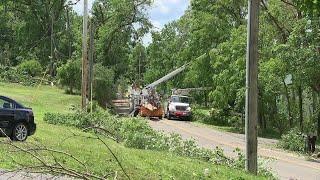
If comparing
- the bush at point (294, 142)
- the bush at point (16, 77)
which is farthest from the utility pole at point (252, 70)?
the bush at point (16, 77)

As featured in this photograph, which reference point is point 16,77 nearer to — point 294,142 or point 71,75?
point 71,75

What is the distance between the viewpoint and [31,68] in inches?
2889

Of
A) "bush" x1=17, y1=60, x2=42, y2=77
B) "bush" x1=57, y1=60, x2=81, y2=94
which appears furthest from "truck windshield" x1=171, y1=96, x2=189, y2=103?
"bush" x1=17, y1=60, x2=42, y2=77

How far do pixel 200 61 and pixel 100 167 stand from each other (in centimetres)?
4099

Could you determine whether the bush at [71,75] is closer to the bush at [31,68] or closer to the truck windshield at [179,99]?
the truck windshield at [179,99]

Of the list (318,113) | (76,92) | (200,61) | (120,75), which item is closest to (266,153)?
(318,113)

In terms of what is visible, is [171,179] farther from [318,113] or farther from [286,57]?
[318,113]

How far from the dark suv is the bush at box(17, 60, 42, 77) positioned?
52442 mm

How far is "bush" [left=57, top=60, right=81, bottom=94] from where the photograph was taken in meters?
59.4

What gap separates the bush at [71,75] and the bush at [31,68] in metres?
12.1

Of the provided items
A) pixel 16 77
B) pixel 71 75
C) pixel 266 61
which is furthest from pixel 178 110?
pixel 16 77

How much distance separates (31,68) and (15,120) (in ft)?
182

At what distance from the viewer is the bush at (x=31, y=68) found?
237 ft

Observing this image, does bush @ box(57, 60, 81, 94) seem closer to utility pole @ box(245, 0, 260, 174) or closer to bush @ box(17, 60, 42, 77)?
bush @ box(17, 60, 42, 77)
